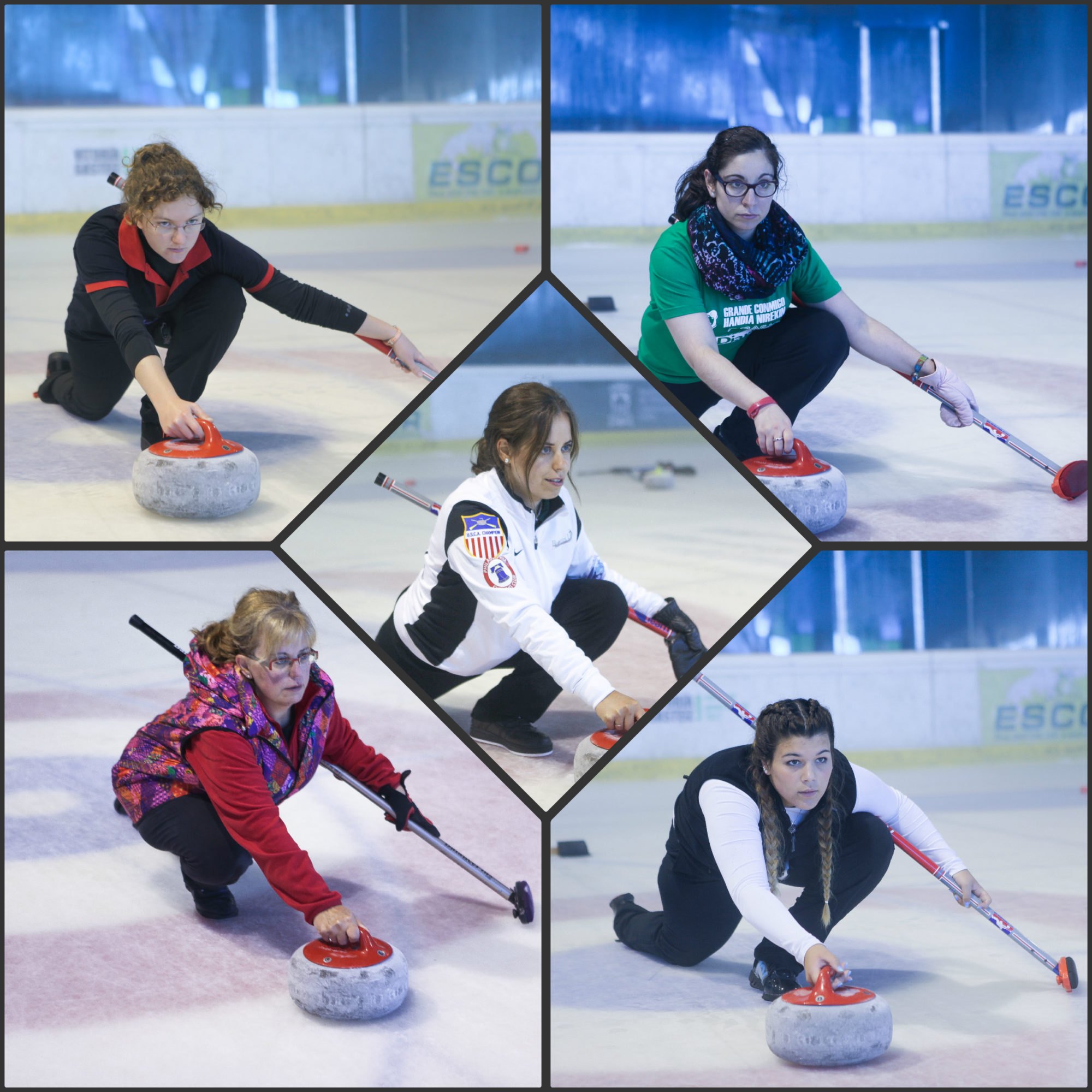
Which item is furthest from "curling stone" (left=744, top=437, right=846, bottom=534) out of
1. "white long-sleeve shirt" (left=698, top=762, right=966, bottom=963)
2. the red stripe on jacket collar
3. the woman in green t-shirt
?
the red stripe on jacket collar

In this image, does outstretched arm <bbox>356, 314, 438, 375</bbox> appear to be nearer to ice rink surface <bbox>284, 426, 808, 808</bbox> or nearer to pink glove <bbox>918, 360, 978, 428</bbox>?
ice rink surface <bbox>284, 426, 808, 808</bbox>

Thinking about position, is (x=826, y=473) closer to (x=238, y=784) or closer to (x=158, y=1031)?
(x=238, y=784)

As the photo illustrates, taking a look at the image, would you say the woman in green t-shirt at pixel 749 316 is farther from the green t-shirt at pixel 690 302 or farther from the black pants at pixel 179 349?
the black pants at pixel 179 349

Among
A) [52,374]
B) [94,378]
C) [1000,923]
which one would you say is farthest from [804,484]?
[52,374]

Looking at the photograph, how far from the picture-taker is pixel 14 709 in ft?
10.2

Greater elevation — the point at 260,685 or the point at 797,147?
the point at 797,147

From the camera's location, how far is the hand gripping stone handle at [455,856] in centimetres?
246

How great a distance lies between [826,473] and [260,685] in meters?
1.03

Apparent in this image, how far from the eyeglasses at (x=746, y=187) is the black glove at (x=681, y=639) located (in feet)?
2.37

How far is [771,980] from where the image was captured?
2.39 meters

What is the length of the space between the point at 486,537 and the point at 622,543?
981 mm

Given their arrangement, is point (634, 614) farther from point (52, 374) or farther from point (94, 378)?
point (52, 374)

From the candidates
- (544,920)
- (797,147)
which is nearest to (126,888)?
(544,920)

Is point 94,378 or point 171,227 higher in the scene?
point 171,227
